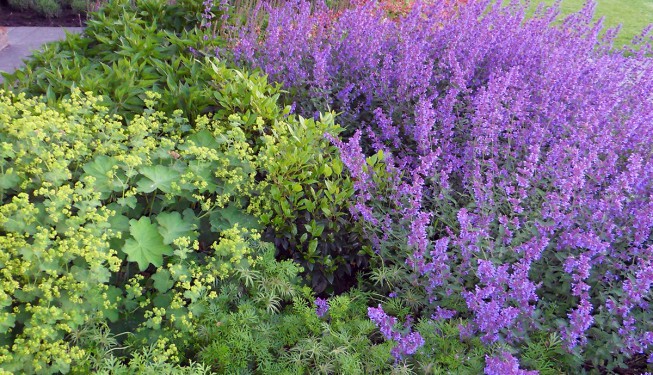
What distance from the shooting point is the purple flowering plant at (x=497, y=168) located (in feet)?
7.08

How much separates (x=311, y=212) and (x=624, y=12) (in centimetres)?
969

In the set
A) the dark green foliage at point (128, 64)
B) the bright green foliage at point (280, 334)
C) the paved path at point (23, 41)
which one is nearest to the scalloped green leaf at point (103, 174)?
the bright green foliage at point (280, 334)

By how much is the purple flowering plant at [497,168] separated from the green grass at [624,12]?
205 inches

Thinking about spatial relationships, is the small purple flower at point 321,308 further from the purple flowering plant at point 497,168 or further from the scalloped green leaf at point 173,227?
the scalloped green leaf at point 173,227

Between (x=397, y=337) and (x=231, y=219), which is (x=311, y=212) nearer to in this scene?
(x=231, y=219)

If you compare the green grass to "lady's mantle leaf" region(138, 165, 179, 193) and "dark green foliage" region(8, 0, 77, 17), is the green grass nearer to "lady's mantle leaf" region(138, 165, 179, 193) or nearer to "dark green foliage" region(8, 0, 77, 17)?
"dark green foliage" region(8, 0, 77, 17)

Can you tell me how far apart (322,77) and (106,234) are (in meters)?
1.71

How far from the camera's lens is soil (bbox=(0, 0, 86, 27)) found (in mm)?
6758

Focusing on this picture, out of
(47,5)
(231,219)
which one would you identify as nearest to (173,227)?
(231,219)

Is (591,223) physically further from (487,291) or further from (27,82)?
(27,82)

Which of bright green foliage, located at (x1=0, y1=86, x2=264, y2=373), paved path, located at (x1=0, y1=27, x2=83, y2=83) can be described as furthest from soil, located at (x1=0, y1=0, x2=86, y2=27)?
bright green foliage, located at (x1=0, y1=86, x2=264, y2=373)

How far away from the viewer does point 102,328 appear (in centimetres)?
206

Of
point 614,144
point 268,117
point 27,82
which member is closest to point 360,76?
point 268,117

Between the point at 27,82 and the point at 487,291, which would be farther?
the point at 27,82
